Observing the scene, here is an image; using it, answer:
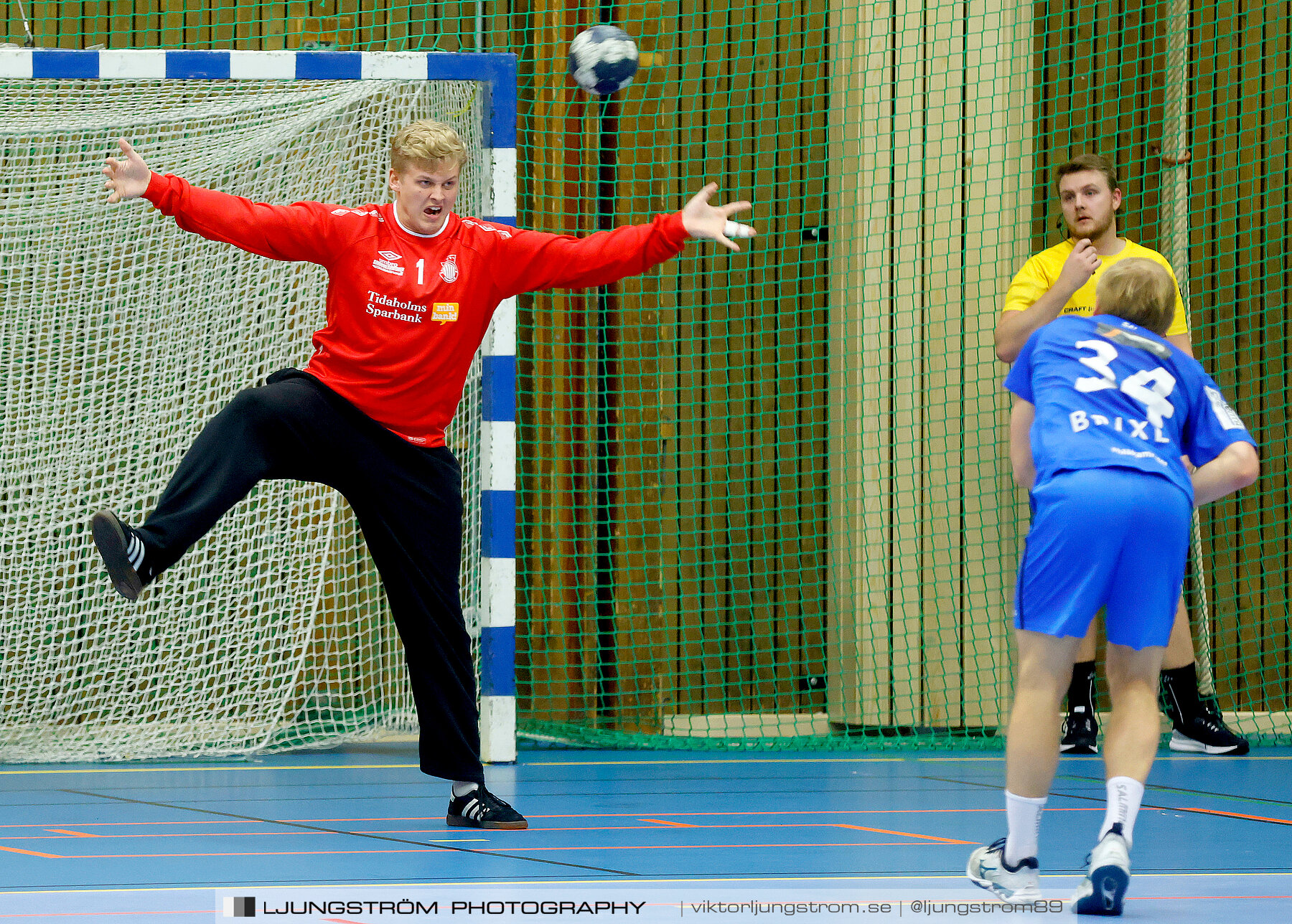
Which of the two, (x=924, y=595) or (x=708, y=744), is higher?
(x=924, y=595)

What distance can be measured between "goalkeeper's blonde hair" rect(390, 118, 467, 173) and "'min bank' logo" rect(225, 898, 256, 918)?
82.2 inches

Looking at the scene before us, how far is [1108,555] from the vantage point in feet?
11.0

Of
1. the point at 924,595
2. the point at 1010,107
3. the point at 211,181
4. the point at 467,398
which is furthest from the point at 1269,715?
the point at 211,181

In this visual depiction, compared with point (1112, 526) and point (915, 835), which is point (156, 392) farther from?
point (1112, 526)

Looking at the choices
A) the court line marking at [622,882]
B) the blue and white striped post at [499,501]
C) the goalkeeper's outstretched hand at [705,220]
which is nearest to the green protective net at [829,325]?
the blue and white striped post at [499,501]

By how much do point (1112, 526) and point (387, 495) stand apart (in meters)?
2.04

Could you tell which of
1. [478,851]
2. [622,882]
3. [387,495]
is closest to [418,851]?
[478,851]

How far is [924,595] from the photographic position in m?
7.11

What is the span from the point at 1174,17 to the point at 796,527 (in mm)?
2976

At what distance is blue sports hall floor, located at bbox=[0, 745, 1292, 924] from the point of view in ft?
10.9

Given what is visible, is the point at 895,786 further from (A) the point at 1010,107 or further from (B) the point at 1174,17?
(B) the point at 1174,17

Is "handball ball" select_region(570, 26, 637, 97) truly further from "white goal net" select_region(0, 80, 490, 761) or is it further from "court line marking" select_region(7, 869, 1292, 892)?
"court line marking" select_region(7, 869, 1292, 892)

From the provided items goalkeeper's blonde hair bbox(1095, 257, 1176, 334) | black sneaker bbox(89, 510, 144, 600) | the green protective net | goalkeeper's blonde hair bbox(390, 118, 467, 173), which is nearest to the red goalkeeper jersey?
goalkeeper's blonde hair bbox(390, 118, 467, 173)

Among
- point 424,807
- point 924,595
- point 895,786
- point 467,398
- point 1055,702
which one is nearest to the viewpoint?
point 1055,702
